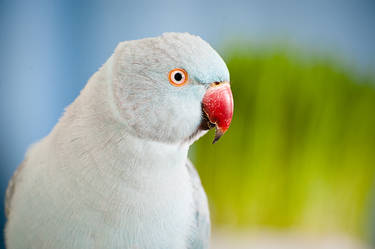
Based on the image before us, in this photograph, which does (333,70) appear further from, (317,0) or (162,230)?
(162,230)

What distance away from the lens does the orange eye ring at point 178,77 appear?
0.62 m

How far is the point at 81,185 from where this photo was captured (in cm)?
Result: 65

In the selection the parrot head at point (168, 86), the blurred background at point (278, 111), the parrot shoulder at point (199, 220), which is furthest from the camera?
the blurred background at point (278, 111)

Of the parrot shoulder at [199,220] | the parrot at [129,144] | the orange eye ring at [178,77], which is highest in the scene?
the orange eye ring at [178,77]

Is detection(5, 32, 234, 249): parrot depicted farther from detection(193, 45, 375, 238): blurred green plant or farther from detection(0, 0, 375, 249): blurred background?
detection(193, 45, 375, 238): blurred green plant

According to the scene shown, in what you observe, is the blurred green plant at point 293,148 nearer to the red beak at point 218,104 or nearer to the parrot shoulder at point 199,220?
the parrot shoulder at point 199,220

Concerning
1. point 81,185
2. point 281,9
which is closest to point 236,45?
point 281,9

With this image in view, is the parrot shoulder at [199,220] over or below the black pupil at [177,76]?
below

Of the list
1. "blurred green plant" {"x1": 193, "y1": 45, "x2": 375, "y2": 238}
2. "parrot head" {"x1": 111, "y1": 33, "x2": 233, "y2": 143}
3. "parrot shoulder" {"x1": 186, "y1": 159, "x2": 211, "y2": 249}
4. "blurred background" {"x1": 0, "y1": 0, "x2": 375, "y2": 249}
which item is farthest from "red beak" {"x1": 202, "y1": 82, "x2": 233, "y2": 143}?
"blurred green plant" {"x1": 193, "y1": 45, "x2": 375, "y2": 238}

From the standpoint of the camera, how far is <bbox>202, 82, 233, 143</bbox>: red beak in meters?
0.64

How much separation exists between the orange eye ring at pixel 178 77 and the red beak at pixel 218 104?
5 centimetres

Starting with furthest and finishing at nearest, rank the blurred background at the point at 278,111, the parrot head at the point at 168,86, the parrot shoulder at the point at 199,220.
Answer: the blurred background at the point at 278,111, the parrot shoulder at the point at 199,220, the parrot head at the point at 168,86

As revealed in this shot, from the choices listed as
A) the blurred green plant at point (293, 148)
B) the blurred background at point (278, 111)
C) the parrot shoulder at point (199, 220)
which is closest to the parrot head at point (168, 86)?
the parrot shoulder at point (199, 220)

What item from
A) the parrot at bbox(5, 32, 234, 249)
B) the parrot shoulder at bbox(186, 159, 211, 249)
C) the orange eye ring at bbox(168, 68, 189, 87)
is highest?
the orange eye ring at bbox(168, 68, 189, 87)
